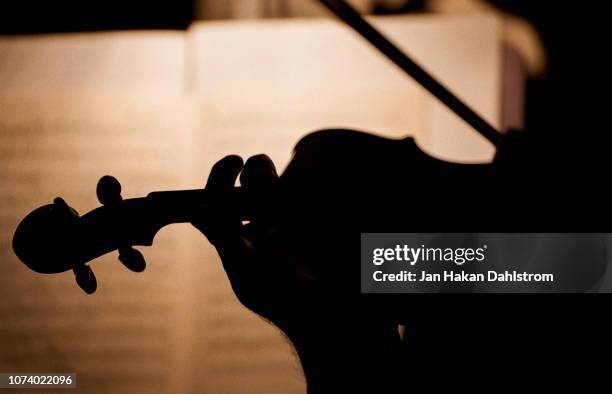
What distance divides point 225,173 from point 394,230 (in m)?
0.22

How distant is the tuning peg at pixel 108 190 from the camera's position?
2.06 feet

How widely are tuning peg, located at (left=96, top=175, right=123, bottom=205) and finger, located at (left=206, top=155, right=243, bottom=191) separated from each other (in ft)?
0.40

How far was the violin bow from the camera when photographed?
28.9 inches

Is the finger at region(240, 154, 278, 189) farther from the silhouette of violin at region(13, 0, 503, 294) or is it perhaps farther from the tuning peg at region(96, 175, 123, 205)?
the tuning peg at region(96, 175, 123, 205)

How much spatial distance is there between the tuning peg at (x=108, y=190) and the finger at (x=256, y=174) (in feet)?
0.48

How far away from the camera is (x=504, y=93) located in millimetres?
1435

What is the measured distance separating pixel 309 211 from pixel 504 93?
0.98 m

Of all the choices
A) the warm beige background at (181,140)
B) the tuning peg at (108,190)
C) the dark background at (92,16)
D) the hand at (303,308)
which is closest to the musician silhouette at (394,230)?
the hand at (303,308)

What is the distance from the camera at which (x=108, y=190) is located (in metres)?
0.63

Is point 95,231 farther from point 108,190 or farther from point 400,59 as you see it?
point 400,59

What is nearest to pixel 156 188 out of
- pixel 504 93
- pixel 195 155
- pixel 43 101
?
pixel 195 155

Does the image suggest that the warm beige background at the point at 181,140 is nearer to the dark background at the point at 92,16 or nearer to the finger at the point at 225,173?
the dark background at the point at 92,16

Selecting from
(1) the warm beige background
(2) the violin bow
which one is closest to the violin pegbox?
(2) the violin bow

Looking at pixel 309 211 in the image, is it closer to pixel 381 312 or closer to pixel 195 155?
pixel 381 312
